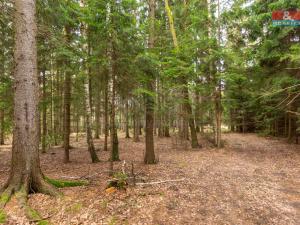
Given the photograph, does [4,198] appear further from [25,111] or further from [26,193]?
[25,111]

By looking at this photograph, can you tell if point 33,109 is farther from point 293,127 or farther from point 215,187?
point 293,127

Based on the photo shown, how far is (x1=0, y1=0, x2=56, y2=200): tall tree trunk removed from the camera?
476 centimetres

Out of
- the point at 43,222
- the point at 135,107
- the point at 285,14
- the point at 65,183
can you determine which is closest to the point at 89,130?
the point at 135,107

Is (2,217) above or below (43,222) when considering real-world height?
above

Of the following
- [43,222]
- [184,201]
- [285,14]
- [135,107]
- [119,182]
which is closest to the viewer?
[43,222]

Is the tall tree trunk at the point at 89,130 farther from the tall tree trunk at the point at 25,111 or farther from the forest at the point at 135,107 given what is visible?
the tall tree trunk at the point at 25,111

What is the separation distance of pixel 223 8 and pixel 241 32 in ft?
8.38

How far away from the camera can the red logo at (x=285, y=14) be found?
1180cm

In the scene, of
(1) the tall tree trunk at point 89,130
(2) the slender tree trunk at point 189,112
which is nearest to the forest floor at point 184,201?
A: (1) the tall tree trunk at point 89,130

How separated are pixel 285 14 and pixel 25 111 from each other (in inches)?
569

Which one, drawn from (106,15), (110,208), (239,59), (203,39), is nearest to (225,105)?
(239,59)

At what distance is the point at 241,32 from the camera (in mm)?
14578

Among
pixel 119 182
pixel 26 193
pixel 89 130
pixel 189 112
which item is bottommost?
pixel 119 182

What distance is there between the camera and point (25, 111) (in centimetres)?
481
